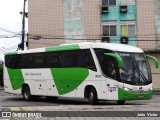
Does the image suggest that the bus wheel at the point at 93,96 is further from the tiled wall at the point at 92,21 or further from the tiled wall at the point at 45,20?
the tiled wall at the point at 45,20

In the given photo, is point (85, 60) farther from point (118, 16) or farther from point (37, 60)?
point (118, 16)

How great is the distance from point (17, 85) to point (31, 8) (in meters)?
17.6

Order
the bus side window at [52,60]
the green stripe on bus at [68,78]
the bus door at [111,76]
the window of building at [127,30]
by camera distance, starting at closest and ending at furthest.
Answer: the bus door at [111,76]
the green stripe on bus at [68,78]
the bus side window at [52,60]
the window of building at [127,30]

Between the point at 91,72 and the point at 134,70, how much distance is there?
7.60 ft

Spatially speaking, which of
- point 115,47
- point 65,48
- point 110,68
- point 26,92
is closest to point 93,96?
point 110,68

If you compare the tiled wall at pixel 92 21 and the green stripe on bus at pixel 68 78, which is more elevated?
the tiled wall at pixel 92 21

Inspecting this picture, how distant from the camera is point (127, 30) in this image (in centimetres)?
4453

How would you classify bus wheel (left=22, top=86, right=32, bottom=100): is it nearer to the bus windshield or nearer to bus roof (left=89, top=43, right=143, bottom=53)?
bus roof (left=89, top=43, right=143, bottom=53)

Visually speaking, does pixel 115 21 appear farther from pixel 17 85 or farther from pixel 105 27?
pixel 17 85

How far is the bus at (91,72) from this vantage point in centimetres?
2170

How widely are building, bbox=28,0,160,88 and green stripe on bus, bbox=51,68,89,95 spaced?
62.8ft

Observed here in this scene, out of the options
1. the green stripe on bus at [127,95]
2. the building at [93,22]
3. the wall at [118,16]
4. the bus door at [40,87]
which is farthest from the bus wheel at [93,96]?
the wall at [118,16]

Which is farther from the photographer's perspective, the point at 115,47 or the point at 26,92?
the point at 26,92

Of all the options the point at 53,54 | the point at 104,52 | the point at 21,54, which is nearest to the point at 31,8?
the point at 21,54
